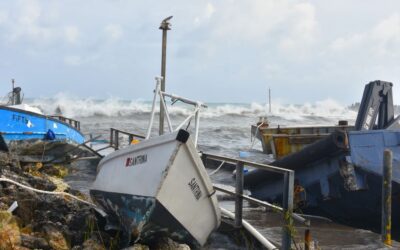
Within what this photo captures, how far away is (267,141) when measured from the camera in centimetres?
1909

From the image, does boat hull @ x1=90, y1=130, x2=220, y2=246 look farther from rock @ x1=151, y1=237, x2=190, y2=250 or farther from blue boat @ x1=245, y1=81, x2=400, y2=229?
blue boat @ x1=245, y1=81, x2=400, y2=229

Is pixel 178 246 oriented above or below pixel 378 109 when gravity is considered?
below

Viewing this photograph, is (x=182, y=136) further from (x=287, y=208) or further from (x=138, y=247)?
(x=287, y=208)

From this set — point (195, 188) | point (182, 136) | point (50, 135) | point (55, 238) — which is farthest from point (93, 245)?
point (50, 135)

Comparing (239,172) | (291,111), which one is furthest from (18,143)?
(291,111)

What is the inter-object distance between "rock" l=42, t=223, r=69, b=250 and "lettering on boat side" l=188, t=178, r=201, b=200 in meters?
1.73

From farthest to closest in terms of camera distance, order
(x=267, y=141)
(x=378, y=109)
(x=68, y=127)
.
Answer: (x=267, y=141)
(x=68, y=127)
(x=378, y=109)

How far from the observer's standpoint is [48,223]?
5980mm

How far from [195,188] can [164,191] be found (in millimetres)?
500

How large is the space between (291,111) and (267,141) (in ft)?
182

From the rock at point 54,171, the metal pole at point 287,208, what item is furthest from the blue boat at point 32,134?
the metal pole at point 287,208

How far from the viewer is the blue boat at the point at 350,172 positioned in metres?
7.62

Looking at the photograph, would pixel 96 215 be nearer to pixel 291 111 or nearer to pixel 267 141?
pixel 267 141

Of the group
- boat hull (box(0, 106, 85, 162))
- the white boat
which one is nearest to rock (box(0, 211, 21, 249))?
the white boat
